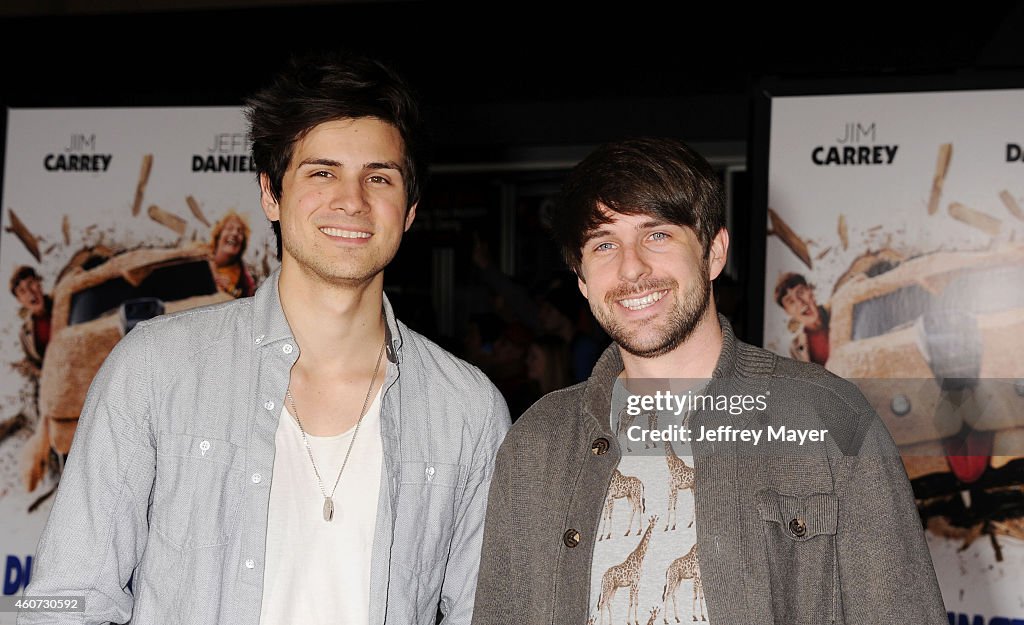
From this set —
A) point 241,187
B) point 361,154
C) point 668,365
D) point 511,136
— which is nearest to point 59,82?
point 241,187

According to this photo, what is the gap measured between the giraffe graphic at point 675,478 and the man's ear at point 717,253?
41cm

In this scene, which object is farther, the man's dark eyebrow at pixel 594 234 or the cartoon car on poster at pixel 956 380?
the cartoon car on poster at pixel 956 380

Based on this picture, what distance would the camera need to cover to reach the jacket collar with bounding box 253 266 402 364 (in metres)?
2.31

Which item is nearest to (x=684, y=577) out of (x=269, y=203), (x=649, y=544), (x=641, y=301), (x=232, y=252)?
(x=649, y=544)

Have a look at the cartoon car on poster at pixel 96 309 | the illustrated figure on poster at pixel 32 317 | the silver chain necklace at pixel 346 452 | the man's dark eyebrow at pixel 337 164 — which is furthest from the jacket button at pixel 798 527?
the illustrated figure on poster at pixel 32 317

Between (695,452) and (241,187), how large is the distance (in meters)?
2.61

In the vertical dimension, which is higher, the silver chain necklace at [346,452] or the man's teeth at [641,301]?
the man's teeth at [641,301]

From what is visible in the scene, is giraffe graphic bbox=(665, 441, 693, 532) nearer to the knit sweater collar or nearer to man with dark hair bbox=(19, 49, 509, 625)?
the knit sweater collar

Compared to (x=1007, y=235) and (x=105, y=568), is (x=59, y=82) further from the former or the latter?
(x=1007, y=235)

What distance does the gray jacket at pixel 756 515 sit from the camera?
70.9 inches

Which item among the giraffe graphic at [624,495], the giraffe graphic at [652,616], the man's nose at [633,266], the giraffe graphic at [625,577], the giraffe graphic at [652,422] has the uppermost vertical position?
the man's nose at [633,266]

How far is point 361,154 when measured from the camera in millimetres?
2348

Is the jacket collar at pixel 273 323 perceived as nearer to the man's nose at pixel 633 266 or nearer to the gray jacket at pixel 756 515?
the gray jacket at pixel 756 515

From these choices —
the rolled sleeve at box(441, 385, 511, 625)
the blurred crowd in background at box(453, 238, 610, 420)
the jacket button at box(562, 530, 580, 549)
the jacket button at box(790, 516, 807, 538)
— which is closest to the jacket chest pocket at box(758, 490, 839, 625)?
the jacket button at box(790, 516, 807, 538)
